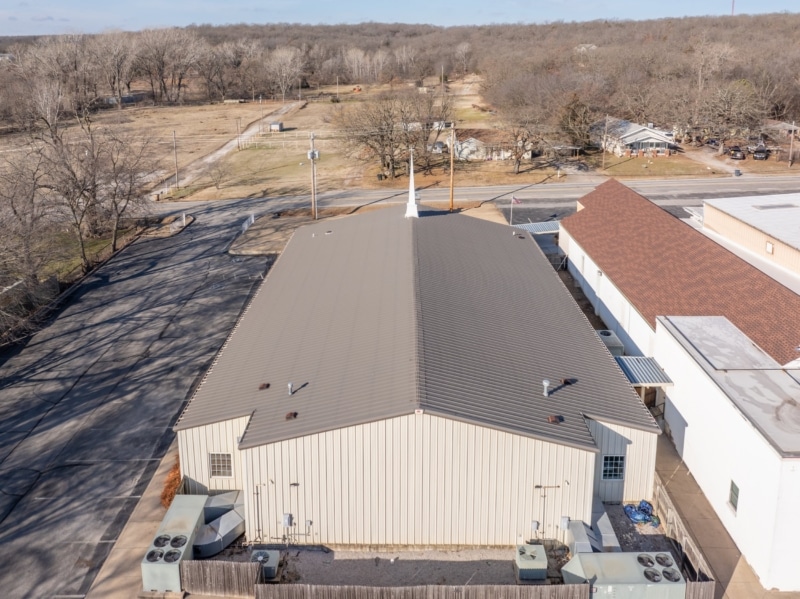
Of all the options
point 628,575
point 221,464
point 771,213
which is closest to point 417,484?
point 628,575

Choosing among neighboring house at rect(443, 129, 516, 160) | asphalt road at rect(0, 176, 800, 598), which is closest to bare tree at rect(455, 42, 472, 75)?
neighboring house at rect(443, 129, 516, 160)

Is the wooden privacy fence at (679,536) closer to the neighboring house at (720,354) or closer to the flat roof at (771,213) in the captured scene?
the neighboring house at (720,354)

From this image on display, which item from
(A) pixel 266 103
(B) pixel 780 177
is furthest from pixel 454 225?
(A) pixel 266 103

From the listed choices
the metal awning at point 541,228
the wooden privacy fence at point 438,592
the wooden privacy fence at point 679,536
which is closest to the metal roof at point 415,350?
the wooden privacy fence at point 679,536

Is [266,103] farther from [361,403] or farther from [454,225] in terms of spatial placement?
[361,403]

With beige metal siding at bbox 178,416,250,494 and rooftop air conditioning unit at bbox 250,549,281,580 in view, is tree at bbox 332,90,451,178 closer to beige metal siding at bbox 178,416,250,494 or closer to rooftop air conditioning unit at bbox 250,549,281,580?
beige metal siding at bbox 178,416,250,494
